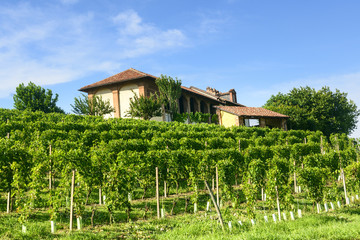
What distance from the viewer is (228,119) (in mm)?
33125

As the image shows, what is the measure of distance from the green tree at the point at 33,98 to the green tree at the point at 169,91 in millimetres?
17331

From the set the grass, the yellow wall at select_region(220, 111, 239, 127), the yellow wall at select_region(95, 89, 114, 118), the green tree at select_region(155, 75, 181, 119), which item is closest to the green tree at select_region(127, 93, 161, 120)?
the green tree at select_region(155, 75, 181, 119)

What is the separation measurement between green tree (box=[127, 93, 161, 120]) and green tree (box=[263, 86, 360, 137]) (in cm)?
2234

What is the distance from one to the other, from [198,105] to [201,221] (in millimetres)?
31890

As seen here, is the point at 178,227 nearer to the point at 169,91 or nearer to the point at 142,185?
the point at 142,185

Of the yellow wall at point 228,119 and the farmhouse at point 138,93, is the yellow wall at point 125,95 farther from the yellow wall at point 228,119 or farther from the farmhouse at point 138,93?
the yellow wall at point 228,119

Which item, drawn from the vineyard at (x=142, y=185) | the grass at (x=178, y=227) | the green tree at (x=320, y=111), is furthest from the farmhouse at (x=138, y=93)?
the grass at (x=178, y=227)

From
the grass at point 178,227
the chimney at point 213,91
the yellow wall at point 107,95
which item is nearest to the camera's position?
the grass at point 178,227

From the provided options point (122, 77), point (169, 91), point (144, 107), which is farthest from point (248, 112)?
point (122, 77)

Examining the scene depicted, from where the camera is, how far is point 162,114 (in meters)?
30.7

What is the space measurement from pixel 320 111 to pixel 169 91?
25.8 metres

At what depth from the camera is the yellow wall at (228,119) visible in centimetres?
3234

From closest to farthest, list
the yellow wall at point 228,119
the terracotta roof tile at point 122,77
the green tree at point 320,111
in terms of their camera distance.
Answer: the terracotta roof tile at point 122,77 < the yellow wall at point 228,119 < the green tree at point 320,111

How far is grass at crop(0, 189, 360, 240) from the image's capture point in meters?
6.44
